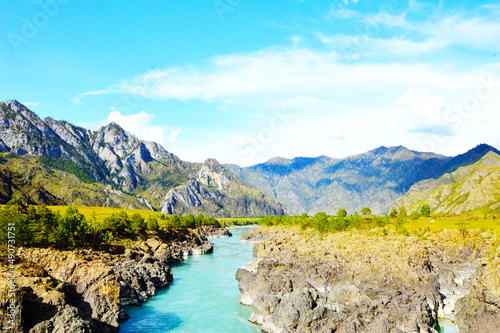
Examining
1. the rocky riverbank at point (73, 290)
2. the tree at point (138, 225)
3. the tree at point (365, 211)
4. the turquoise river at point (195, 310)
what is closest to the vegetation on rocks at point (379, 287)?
the turquoise river at point (195, 310)

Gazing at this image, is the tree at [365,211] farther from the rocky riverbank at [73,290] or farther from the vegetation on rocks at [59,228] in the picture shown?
the rocky riverbank at [73,290]

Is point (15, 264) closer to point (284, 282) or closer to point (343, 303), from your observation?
point (284, 282)

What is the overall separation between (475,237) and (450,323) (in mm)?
40731

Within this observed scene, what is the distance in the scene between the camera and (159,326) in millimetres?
43312

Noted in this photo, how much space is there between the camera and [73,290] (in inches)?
1537

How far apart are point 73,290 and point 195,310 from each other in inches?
780

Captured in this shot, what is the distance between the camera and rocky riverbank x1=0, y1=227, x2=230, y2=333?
3016 cm

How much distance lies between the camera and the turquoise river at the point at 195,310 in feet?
139

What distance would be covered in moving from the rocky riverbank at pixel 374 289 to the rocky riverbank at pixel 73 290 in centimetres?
1950

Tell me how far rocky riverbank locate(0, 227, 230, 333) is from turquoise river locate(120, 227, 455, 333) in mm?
2882

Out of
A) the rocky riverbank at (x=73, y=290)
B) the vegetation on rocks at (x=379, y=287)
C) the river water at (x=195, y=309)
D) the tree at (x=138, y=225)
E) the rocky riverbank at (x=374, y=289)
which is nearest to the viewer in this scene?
the rocky riverbank at (x=73, y=290)

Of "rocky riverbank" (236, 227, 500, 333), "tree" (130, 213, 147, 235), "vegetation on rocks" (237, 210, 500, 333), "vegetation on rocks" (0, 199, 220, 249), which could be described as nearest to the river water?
"rocky riverbank" (236, 227, 500, 333)

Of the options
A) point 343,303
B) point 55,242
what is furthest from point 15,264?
point 343,303

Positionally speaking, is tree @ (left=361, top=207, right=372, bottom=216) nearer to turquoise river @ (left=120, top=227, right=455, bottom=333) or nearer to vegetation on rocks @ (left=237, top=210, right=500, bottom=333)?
vegetation on rocks @ (left=237, top=210, right=500, bottom=333)
